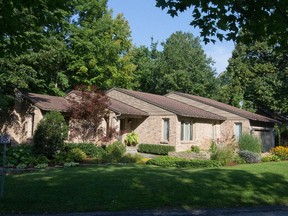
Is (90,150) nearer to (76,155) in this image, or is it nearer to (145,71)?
(76,155)

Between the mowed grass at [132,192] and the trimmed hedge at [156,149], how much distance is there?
41.2 ft

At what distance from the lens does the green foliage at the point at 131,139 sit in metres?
27.4

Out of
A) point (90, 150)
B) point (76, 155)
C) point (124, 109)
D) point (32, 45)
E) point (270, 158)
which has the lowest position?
point (270, 158)

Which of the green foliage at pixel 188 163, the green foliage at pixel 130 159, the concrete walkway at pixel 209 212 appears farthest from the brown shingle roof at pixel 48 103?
the concrete walkway at pixel 209 212

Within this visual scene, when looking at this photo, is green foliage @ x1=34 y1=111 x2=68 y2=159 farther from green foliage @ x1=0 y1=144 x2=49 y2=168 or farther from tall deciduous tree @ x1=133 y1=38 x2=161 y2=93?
tall deciduous tree @ x1=133 y1=38 x2=161 y2=93

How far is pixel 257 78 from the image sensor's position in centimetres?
3881

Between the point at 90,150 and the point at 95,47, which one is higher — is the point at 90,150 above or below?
below

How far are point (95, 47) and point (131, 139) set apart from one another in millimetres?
14498

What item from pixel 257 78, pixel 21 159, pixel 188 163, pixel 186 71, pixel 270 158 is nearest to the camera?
pixel 21 159

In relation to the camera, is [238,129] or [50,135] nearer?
[50,135]

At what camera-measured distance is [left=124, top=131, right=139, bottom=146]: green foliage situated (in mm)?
27391

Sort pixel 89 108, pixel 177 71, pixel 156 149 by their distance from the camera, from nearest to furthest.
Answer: pixel 89 108
pixel 156 149
pixel 177 71

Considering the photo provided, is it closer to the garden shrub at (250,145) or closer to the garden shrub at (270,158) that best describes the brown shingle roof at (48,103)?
the garden shrub at (250,145)

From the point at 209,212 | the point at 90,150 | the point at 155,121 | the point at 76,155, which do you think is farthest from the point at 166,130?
the point at 209,212
